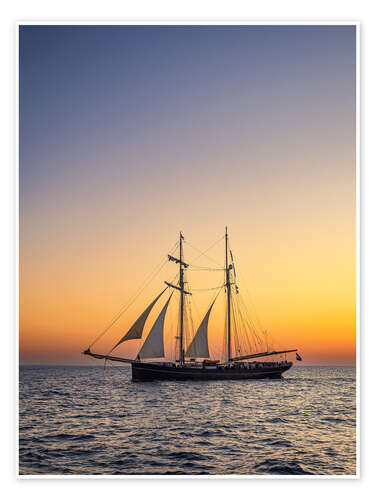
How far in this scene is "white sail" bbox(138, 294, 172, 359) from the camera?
3067 cm

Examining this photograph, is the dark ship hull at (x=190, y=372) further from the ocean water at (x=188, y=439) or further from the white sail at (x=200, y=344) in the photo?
the ocean water at (x=188, y=439)

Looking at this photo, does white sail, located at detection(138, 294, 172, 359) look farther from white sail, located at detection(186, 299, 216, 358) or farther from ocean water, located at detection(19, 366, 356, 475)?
ocean water, located at detection(19, 366, 356, 475)

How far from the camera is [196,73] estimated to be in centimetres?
1004

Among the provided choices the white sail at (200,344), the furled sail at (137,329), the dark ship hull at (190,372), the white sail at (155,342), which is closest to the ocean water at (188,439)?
the furled sail at (137,329)

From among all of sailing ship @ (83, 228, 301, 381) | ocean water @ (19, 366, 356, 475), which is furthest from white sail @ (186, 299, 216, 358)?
ocean water @ (19, 366, 356, 475)

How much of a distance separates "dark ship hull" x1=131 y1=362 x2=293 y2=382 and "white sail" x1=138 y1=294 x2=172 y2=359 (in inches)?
48.8

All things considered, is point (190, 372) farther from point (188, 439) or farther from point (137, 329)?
point (188, 439)

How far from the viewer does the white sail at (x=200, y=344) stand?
34844 millimetres

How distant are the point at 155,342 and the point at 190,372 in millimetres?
4555

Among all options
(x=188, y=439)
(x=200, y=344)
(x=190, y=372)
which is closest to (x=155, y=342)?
(x=190, y=372)

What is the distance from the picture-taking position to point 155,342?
30844 millimetres
